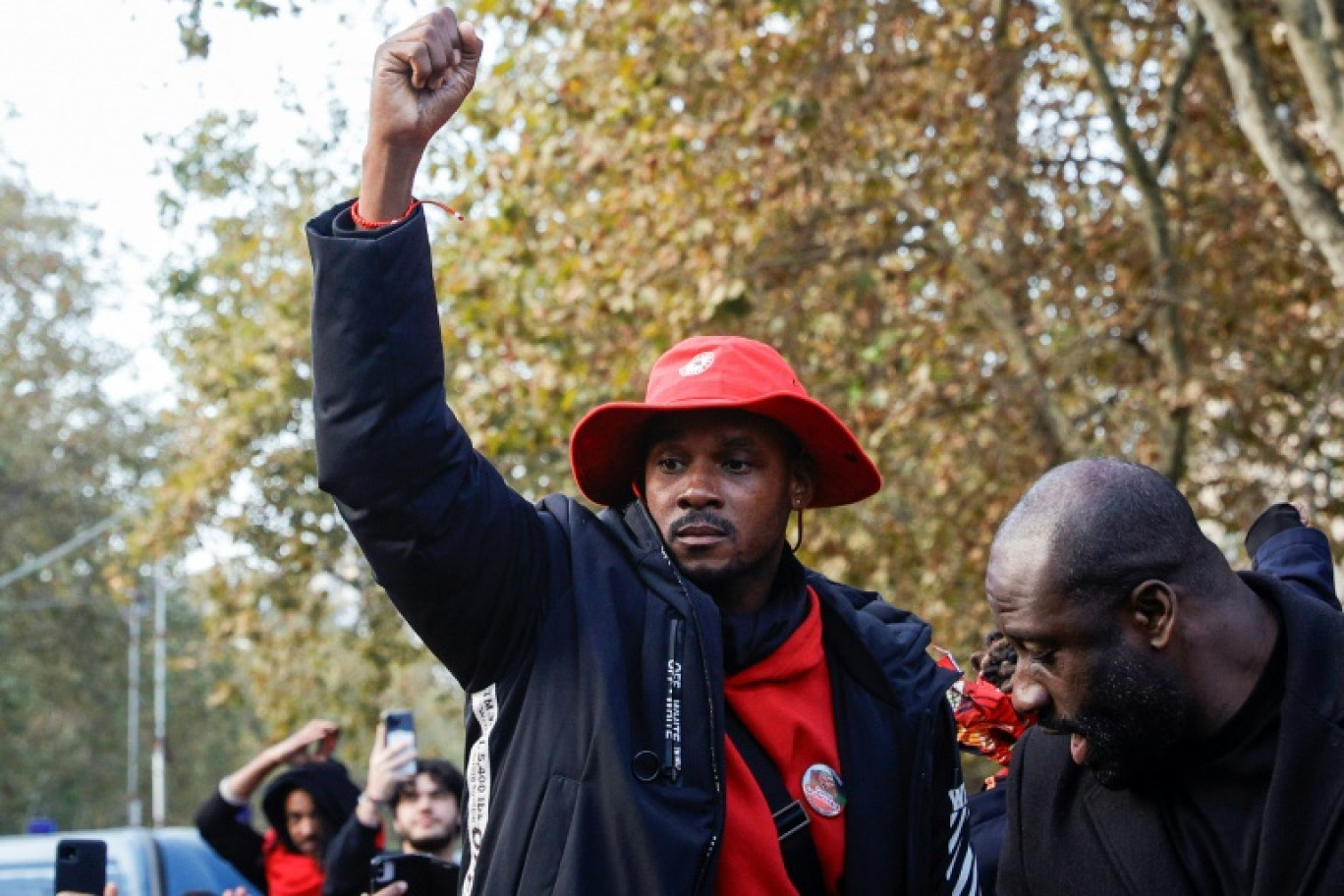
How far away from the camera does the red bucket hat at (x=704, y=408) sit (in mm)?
3309

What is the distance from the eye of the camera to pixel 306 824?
24.3 ft

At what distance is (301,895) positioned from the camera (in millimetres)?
7344

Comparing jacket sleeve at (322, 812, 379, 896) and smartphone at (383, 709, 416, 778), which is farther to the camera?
jacket sleeve at (322, 812, 379, 896)

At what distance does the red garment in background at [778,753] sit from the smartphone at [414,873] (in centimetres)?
180

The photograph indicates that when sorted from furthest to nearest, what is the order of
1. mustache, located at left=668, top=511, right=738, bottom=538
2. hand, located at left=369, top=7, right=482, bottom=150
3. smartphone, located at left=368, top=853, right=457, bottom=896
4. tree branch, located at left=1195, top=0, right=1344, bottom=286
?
tree branch, located at left=1195, top=0, right=1344, bottom=286 < smartphone, located at left=368, top=853, right=457, bottom=896 < mustache, located at left=668, top=511, right=738, bottom=538 < hand, located at left=369, top=7, right=482, bottom=150

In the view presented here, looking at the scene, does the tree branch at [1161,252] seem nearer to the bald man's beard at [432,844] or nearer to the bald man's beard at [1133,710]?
the bald man's beard at [432,844]

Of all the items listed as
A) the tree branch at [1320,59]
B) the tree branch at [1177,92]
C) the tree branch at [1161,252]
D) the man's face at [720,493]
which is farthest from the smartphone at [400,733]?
the tree branch at [1177,92]

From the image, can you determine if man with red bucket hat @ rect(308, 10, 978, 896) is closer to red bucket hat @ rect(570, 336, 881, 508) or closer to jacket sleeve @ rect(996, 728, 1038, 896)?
red bucket hat @ rect(570, 336, 881, 508)

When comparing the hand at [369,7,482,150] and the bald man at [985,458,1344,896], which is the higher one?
the hand at [369,7,482,150]

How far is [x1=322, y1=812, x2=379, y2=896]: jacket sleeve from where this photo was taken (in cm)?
597

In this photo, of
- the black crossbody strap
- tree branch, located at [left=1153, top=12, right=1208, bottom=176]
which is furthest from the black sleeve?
tree branch, located at [left=1153, top=12, right=1208, bottom=176]

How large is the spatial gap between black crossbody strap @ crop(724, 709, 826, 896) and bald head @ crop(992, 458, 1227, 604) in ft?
1.88

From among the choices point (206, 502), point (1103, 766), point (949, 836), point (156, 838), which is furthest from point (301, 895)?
point (206, 502)

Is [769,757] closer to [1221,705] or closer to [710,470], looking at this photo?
[710,470]
